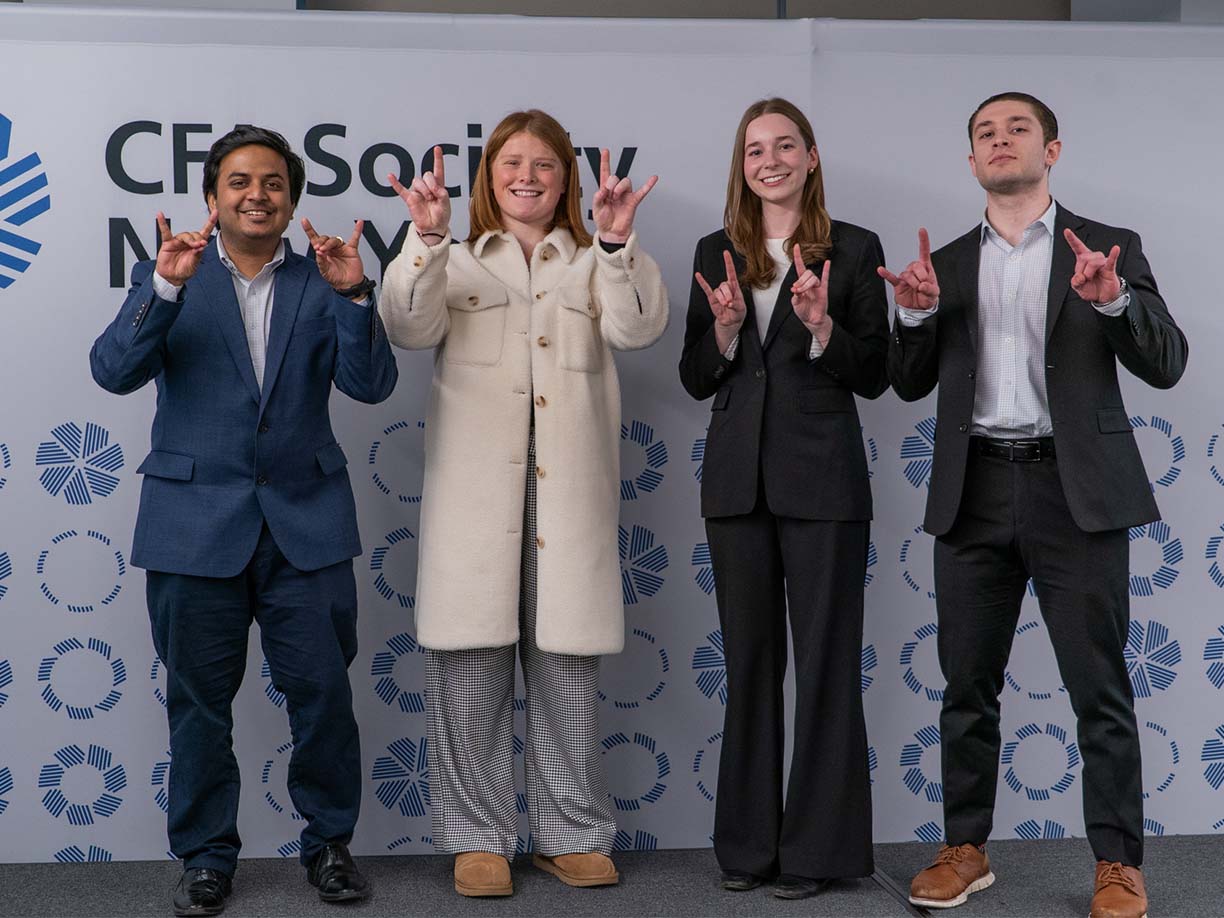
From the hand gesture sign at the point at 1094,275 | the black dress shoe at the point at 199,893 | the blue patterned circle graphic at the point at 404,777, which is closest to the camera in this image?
the hand gesture sign at the point at 1094,275

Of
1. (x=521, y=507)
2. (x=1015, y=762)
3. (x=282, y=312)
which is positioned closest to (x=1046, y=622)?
(x=1015, y=762)

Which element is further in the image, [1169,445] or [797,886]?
[1169,445]

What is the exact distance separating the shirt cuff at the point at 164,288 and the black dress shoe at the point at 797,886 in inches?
78.3

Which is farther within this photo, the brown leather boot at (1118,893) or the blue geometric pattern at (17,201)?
the blue geometric pattern at (17,201)

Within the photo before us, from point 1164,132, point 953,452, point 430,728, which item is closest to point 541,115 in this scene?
point 953,452

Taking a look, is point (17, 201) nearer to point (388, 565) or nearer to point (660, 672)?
point (388, 565)

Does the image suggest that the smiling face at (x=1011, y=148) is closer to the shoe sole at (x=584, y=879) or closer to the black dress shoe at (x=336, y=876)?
the shoe sole at (x=584, y=879)

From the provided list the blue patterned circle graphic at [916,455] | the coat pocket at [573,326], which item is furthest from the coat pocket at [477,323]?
the blue patterned circle graphic at [916,455]

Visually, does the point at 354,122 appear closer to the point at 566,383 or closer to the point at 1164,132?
the point at 566,383

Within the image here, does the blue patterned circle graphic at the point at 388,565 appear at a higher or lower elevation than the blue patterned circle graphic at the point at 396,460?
lower

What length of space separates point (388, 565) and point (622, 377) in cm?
85

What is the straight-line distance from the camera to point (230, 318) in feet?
10.2

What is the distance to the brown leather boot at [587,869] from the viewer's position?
131 inches

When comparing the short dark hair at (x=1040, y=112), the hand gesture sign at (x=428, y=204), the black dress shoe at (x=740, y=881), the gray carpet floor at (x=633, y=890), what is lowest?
the gray carpet floor at (x=633, y=890)
